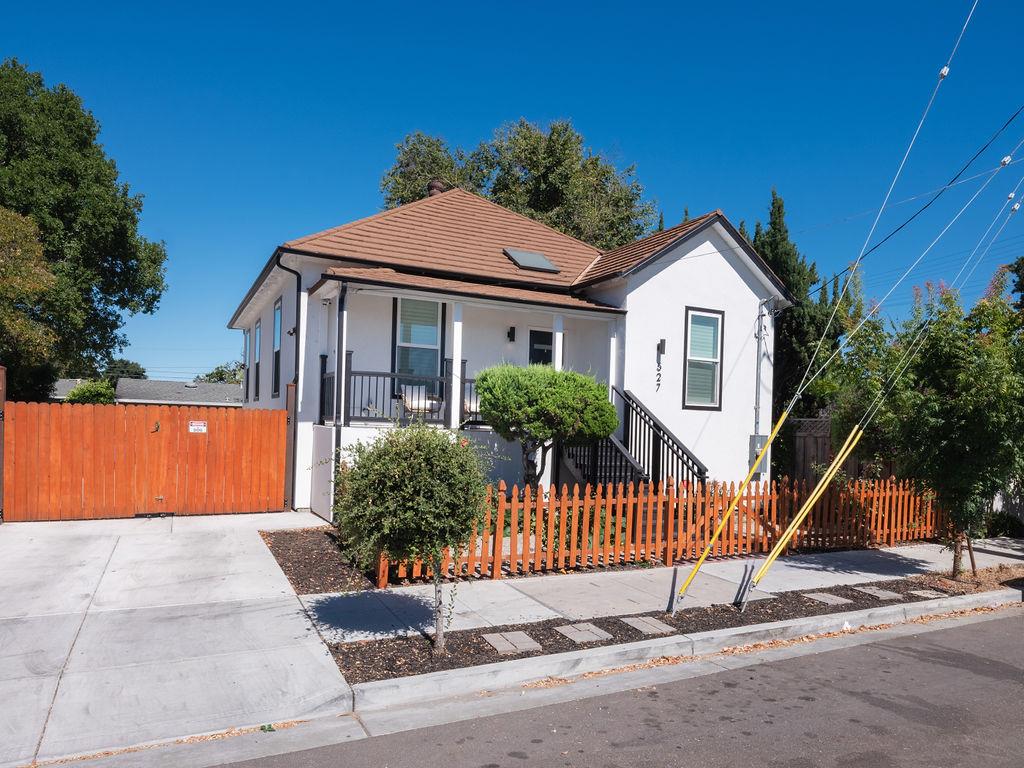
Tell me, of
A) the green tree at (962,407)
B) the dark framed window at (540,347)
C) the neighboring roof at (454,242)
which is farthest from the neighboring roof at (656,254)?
the green tree at (962,407)

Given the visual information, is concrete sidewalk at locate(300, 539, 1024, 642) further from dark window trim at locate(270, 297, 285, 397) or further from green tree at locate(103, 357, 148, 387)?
green tree at locate(103, 357, 148, 387)

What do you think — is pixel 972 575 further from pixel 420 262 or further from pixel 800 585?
pixel 420 262

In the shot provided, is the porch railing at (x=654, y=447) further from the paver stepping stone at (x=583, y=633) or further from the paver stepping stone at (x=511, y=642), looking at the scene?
the paver stepping stone at (x=511, y=642)

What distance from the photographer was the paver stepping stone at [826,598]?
7.81m

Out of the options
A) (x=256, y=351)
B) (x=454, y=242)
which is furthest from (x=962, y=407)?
(x=256, y=351)

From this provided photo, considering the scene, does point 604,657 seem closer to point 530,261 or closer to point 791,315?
point 530,261

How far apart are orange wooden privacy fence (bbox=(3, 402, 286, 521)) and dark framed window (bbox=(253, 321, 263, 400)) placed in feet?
23.2

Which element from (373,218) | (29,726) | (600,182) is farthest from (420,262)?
(600,182)

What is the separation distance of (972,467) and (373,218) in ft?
37.4

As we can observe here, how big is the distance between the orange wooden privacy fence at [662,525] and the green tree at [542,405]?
3.81 ft

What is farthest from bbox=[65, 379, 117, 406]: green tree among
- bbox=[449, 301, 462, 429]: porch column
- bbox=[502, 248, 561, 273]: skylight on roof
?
bbox=[449, 301, 462, 429]: porch column

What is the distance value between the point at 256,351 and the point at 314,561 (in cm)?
1281

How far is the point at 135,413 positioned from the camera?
11.3 metres

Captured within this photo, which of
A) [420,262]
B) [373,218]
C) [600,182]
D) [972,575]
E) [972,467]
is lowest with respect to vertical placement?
[972,575]
